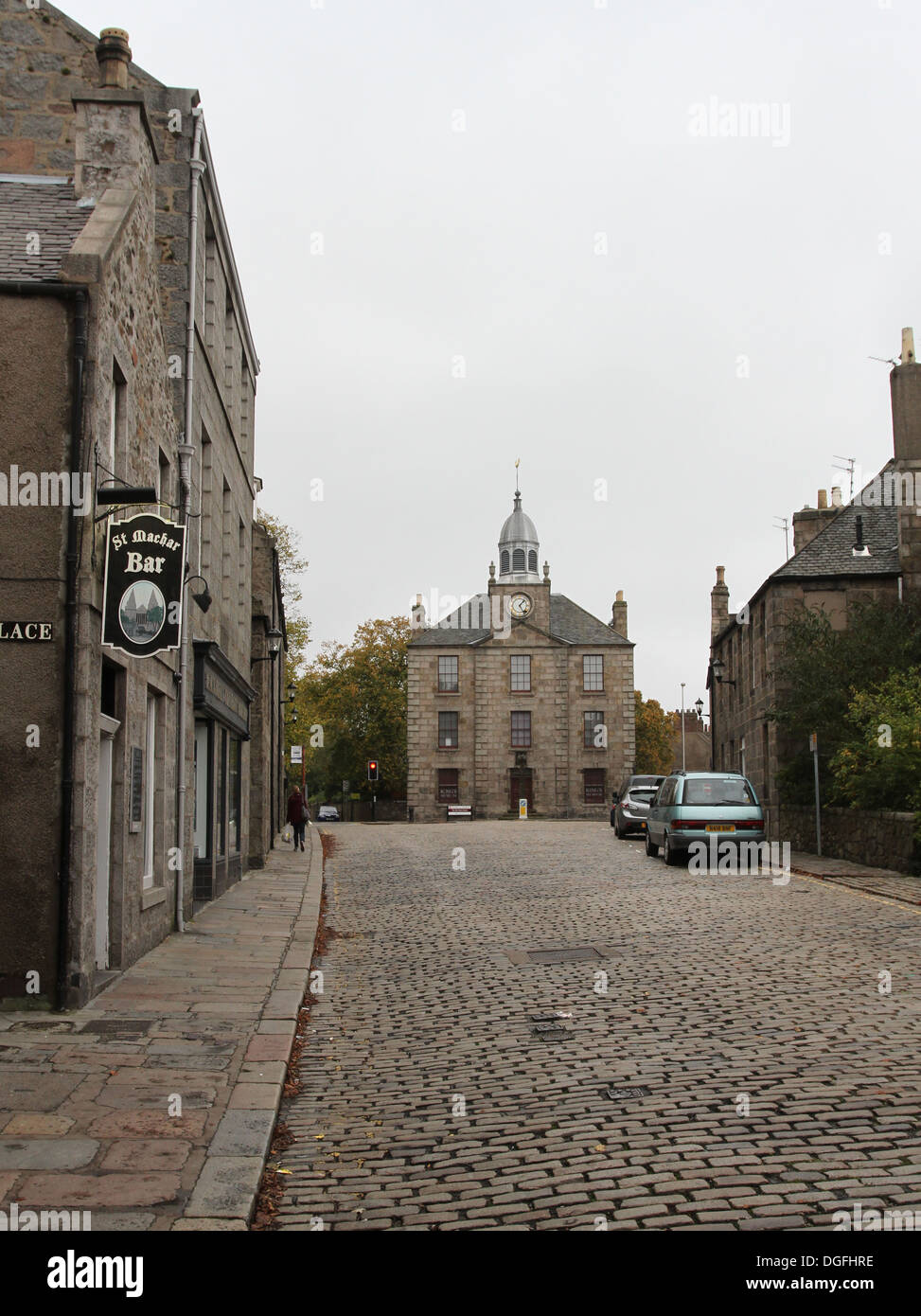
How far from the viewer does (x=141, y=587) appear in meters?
9.14

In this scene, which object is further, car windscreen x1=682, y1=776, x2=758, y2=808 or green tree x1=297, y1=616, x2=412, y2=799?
green tree x1=297, y1=616, x2=412, y2=799

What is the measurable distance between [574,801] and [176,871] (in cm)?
5615

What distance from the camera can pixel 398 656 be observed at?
74438 millimetres

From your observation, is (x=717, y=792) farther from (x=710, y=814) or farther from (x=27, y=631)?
(x=27, y=631)

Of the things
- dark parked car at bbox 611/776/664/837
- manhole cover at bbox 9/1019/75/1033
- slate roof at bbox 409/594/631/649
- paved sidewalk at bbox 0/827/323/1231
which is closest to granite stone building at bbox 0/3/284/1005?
manhole cover at bbox 9/1019/75/1033

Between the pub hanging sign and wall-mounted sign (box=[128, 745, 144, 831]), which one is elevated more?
the pub hanging sign

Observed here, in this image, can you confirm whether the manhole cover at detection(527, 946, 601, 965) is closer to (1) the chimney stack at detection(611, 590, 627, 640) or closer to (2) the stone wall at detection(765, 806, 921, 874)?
(2) the stone wall at detection(765, 806, 921, 874)

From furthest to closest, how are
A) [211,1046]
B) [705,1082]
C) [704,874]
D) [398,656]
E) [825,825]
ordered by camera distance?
[398,656]
[825,825]
[704,874]
[211,1046]
[705,1082]

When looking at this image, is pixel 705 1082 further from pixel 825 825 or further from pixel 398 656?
pixel 398 656

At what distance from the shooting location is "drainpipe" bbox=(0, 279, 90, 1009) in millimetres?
8430

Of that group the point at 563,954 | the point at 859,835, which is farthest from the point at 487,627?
the point at 563,954

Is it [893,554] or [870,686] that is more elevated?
[893,554]

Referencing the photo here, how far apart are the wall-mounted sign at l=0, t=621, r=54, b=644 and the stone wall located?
14.6 metres
